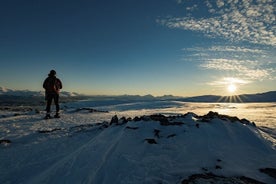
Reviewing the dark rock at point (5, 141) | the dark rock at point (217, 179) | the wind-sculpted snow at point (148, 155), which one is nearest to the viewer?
the dark rock at point (217, 179)

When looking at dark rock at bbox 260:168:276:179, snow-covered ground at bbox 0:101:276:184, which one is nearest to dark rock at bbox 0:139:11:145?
snow-covered ground at bbox 0:101:276:184

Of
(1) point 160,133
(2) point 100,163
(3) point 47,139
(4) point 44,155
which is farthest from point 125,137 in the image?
(3) point 47,139

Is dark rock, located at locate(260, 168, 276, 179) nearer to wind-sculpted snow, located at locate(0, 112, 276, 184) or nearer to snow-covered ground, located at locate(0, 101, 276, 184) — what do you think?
wind-sculpted snow, located at locate(0, 112, 276, 184)

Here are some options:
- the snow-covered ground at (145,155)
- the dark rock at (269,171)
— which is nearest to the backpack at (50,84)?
the snow-covered ground at (145,155)

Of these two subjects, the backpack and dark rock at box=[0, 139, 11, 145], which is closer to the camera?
dark rock at box=[0, 139, 11, 145]

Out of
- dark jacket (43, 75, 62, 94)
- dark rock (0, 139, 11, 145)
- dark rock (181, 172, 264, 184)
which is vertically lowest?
dark rock (181, 172, 264, 184)

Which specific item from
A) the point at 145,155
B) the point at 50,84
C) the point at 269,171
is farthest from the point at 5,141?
the point at 269,171

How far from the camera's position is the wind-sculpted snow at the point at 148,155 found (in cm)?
471

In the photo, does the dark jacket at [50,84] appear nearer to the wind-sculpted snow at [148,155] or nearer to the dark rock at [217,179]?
the wind-sculpted snow at [148,155]

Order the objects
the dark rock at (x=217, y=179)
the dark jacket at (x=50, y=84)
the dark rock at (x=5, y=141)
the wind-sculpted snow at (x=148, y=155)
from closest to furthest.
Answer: the dark rock at (x=217, y=179), the wind-sculpted snow at (x=148, y=155), the dark rock at (x=5, y=141), the dark jacket at (x=50, y=84)

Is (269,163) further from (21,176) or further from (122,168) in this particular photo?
(21,176)

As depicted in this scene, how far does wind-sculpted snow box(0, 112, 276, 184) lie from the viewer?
4715 mm

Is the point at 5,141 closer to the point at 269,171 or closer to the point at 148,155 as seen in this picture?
the point at 148,155

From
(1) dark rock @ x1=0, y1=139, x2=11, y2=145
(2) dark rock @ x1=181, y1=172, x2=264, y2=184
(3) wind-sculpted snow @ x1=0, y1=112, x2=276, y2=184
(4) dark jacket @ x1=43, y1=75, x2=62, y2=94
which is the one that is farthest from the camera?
(4) dark jacket @ x1=43, y1=75, x2=62, y2=94
